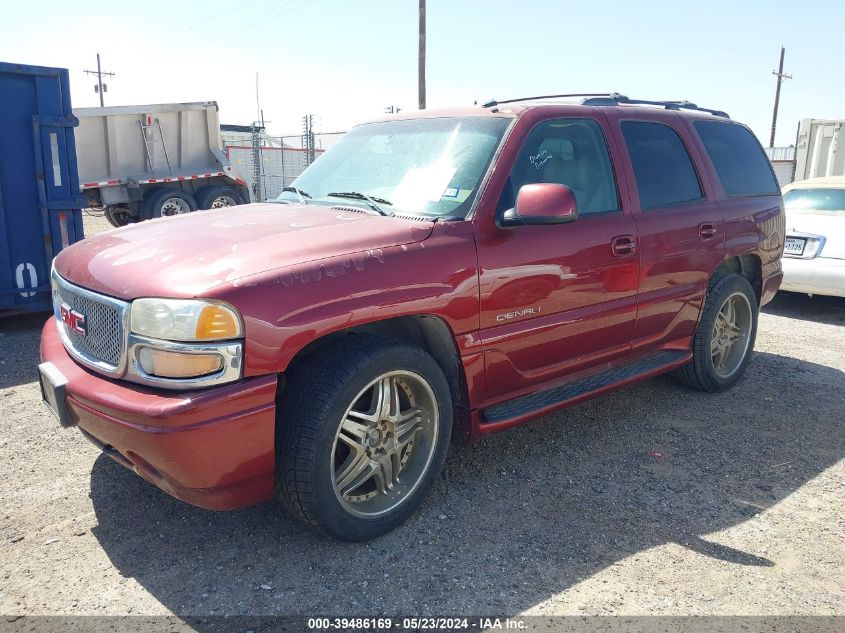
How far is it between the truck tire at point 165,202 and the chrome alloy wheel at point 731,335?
1116 centimetres

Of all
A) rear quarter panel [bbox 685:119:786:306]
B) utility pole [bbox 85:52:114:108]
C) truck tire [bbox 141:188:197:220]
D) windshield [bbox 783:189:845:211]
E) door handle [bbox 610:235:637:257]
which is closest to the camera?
door handle [bbox 610:235:637:257]

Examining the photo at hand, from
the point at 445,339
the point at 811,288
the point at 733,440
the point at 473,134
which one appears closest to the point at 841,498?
the point at 733,440

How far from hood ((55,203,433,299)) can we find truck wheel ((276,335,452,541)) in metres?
0.44

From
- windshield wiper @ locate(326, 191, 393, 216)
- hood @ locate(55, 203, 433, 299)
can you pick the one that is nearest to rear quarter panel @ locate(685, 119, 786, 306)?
windshield wiper @ locate(326, 191, 393, 216)

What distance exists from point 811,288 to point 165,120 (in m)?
11.9

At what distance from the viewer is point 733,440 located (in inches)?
167

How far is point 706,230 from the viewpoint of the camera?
4.47 m

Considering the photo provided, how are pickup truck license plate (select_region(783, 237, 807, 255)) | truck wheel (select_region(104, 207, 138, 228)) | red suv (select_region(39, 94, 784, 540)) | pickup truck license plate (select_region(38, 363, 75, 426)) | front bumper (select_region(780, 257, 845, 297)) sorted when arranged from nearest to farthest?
red suv (select_region(39, 94, 784, 540)) < pickup truck license plate (select_region(38, 363, 75, 426)) < front bumper (select_region(780, 257, 845, 297)) < pickup truck license plate (select_region(783, 237, 807, 255)) < truck wheel (select_region(104, 207, 138, 228))

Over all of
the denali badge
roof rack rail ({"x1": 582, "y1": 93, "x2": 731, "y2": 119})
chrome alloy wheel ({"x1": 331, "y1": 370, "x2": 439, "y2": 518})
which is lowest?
chrome alloy wheel ({"x1": 331, "y1": 370, "x2": 439, "y2": 518})

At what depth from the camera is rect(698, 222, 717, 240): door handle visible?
174 inches

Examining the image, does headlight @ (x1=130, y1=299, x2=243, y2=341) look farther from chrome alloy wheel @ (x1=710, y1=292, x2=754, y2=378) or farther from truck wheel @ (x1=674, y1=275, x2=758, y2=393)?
chrome alloy wheel @ (x1=710, y1=292, x2=754, y2=378)

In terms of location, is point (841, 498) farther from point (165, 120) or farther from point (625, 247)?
point (165, 120)

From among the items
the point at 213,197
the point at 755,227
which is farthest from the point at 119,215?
the point at 755,227

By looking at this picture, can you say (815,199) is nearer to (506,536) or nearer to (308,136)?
(506,536)
